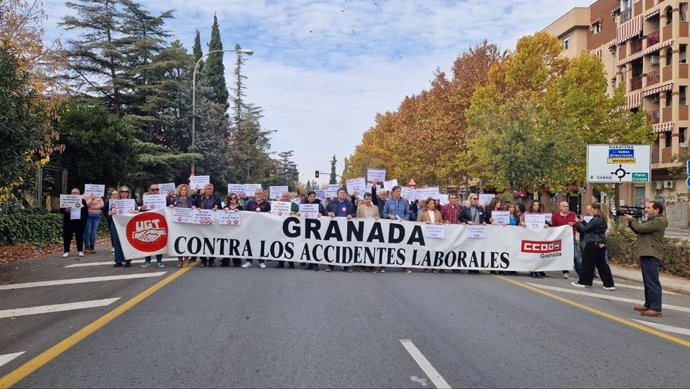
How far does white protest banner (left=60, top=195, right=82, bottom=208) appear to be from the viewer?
13773 millimetres

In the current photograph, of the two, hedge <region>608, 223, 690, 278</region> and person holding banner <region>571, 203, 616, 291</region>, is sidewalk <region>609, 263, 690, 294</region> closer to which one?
hedge <region>608, 223, 690, 278</region>

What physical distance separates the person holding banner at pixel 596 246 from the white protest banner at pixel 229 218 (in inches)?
288

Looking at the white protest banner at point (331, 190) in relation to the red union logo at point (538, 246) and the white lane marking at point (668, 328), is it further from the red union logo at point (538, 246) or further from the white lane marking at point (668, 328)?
the white lane marking at point (668, 328)

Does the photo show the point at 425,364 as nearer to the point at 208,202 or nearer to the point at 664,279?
the point at 208,202

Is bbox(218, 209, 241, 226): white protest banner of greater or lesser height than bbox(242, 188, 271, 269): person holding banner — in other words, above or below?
below

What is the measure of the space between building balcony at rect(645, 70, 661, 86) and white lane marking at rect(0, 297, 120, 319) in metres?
44.1

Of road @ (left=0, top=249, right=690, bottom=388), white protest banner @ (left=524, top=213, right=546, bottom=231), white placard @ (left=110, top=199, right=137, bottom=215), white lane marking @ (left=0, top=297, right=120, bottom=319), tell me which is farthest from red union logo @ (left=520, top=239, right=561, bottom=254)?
white placard @ (left=110, top=199, right=137, bottom=215)

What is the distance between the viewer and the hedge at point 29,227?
51.8 ft

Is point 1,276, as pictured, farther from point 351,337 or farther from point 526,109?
point 526,109

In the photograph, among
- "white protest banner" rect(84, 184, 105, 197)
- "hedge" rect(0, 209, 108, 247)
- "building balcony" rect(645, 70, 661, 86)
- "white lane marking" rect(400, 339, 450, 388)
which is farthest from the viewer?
"building balcony" rect(645, 70, 661, 86)

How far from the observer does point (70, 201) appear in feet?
45.5

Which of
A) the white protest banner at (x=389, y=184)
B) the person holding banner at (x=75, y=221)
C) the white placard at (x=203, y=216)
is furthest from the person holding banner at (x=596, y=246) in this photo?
the person holding banner at (x=75, y=221)

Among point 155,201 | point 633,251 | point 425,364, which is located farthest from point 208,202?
point 633,251

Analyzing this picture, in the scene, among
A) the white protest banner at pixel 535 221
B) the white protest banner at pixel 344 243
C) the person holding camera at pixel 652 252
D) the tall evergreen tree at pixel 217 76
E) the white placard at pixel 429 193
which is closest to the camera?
the person holding camera at pixel 652 252
